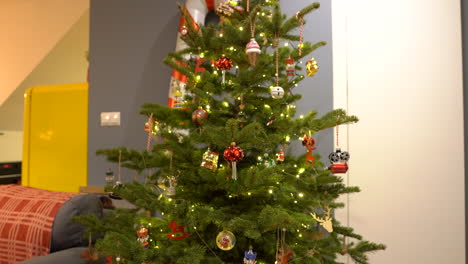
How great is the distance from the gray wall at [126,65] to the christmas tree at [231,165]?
1.18 meters

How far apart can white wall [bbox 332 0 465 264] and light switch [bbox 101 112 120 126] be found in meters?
1.58

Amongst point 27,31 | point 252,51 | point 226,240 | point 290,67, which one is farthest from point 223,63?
point 27,31

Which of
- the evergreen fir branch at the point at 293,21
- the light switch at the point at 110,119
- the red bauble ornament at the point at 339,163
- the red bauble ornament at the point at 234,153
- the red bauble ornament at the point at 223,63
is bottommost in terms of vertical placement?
the red bauble ornament at the point at 339,163

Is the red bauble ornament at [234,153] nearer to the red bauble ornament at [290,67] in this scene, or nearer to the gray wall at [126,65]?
the red bauble ornament at [290,67]

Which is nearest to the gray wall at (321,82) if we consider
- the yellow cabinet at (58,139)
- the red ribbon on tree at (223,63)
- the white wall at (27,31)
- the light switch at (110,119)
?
the red ribbon on tree at (223,63)

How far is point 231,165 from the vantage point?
1.18m

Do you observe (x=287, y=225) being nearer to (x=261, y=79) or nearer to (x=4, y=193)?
(x=261, y=79)

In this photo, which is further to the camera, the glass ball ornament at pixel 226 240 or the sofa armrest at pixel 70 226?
the sofa armrest at pixel 70 226

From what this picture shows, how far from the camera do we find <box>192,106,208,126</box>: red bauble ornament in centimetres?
121

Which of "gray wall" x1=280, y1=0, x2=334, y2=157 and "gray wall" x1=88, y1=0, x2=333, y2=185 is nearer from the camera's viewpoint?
"gray wall" x1=280, y1=0, x2=334, y2=157

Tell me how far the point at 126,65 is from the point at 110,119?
0.42 metres

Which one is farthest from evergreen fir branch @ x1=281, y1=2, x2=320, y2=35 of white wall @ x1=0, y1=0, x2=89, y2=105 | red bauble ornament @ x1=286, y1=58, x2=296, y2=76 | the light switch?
white wall @ x1=0, y1=0, x2=89, y2=105

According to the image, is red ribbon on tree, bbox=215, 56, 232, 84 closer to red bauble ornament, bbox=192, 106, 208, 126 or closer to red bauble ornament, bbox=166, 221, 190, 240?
red bauble ornament, bbox=192, 106, 208, 126

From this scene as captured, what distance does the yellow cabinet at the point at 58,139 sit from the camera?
8.76 feet
